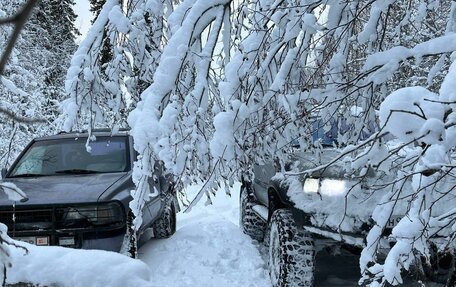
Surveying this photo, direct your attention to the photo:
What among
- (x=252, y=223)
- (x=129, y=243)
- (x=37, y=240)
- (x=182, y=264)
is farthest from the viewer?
(x=252, y=223)

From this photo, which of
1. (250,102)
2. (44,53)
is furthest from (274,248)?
(44,53)

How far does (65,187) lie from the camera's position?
211 inches

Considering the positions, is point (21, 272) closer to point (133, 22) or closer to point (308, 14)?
point (133, 22)

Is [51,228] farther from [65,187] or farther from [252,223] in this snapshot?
[252,223]

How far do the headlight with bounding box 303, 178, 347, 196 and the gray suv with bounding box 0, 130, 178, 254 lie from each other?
49.8 inches

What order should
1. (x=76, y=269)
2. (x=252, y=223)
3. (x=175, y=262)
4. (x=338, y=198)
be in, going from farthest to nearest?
(x=252, y=223) → (x=175, y=262) → (x=338, y=198) → (x=76, y=269)

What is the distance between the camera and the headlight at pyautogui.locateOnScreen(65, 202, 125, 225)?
197 inches

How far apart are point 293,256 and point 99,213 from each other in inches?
79.0

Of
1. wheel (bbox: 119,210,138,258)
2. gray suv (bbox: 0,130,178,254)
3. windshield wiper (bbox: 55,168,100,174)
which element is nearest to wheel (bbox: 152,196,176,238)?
gray suv (bbox: 0,130,178,254)

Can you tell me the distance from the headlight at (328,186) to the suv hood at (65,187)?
2.13 metres

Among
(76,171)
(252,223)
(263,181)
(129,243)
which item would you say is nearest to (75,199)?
(129,243)

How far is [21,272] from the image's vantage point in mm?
2637

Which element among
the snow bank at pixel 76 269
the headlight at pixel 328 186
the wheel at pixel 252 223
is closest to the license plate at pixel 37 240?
the snow bank at pixel 76 269

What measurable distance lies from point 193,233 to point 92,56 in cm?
473
